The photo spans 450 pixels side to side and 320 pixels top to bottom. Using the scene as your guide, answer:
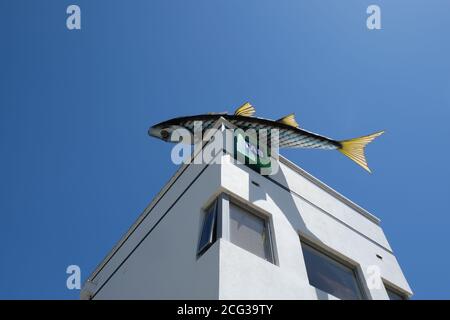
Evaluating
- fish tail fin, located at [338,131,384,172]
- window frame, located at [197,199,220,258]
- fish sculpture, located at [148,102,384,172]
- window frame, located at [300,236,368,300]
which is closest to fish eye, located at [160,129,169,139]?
fish sculpture, located at [148,102,384,172]

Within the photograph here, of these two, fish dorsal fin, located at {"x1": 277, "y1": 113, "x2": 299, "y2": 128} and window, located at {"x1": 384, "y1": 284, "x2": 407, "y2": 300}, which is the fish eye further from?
window, located at {"x1": 384, "y1": 284, "x2": 407, "y2": 300}

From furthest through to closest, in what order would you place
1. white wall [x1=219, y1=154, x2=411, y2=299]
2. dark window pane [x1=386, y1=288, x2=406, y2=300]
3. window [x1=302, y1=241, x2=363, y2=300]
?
dark window pane [x1=386, y1=288, x2=406, y2=300] < window [x1=302, y1=241, x2=363, y2=300] < white wall [x1=219, y1=154, x2=411, y2=299]

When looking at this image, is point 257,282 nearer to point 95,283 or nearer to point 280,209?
point 280,209

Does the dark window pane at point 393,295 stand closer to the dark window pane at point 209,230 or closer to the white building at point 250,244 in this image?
the white building at point 250,244

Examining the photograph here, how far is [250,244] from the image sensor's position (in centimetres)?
506

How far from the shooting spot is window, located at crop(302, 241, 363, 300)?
548cm

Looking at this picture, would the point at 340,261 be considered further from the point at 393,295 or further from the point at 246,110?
the point at 246,110

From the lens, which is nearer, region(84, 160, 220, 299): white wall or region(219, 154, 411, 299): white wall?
region(219, 154, 411, 299): white wall

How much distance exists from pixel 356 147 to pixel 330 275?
3.08 meters

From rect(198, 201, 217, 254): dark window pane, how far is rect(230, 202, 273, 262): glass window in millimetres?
223

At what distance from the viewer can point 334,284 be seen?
223 inches

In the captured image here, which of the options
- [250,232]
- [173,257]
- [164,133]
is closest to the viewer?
[250,232]

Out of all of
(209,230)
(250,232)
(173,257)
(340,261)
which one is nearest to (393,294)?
(340,261)

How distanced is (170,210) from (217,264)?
257 cm
